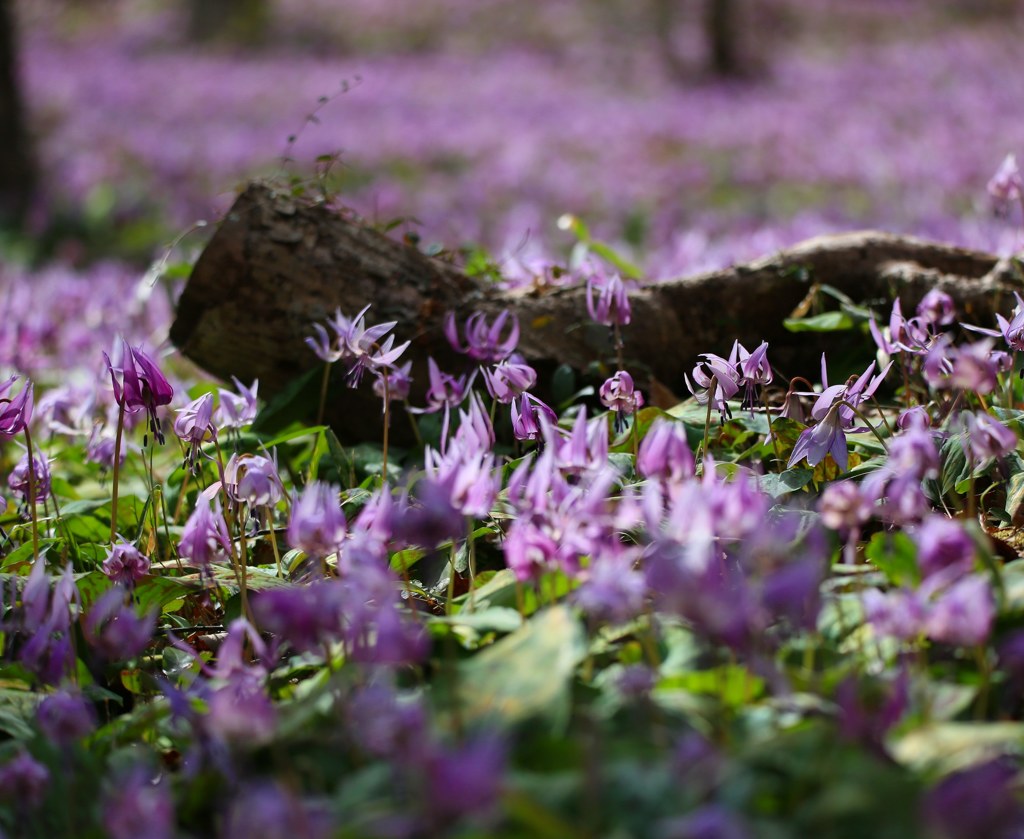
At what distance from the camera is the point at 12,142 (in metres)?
10.3

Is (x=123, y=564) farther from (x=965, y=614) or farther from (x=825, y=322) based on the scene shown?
(x=825, y=322)

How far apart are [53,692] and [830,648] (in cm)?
108

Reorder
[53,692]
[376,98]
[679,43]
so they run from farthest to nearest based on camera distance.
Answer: [679,43], [376,98], [53,692]

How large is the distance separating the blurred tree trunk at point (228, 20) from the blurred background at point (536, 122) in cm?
6

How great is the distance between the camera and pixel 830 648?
1.49 meters

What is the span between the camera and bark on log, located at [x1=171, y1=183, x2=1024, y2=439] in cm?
296

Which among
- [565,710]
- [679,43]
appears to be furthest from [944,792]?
[679,43]

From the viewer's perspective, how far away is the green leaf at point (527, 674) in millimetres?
1250

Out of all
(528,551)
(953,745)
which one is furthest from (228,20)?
(953,745)

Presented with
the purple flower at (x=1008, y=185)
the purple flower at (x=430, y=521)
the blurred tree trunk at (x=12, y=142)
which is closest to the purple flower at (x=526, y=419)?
the purple flower at (x=430, y=521)

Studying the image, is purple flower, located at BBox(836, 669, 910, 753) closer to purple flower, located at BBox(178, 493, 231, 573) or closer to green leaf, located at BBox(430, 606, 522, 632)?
green leaf, located at BBox(430, 606, 522, 632)

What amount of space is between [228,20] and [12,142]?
12.8m

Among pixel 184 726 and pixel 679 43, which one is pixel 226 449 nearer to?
pixel 184 726

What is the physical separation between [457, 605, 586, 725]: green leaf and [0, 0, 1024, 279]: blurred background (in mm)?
1890
